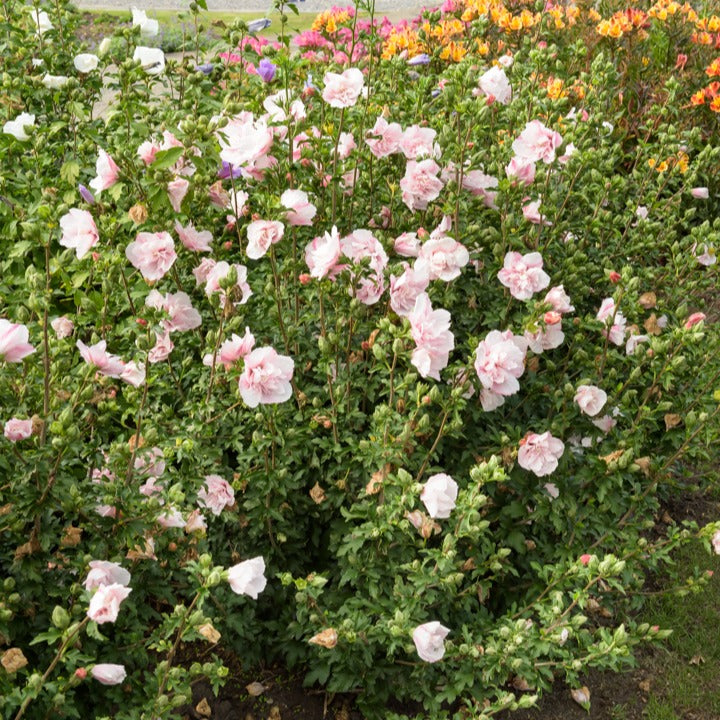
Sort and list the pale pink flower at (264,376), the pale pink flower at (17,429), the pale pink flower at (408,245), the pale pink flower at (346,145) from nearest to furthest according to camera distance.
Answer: the pale pink flower at (17,429)
the pale pink flower at (264,376)
the pale pink flower at (408,245)
the pale pink flower at (346,145)

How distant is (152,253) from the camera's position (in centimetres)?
233

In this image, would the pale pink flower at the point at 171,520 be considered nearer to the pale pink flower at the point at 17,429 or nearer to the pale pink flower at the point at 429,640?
the pale pink flower at the point at 17,429

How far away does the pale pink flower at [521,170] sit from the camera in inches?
104

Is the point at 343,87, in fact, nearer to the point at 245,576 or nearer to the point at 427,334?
the point at 427,334

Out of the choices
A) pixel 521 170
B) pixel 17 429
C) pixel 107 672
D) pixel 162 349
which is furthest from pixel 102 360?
pixel 521 170

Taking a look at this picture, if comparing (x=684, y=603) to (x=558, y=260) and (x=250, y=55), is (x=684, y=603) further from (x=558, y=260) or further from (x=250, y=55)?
(x=250, y=55)

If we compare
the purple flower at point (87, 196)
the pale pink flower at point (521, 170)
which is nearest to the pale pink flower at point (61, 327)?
the purple flower at point (87, 196)

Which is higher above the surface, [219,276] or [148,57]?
[148,57]

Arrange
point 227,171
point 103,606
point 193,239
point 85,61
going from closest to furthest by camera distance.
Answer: point 103,606, point 193,239, point 227,171, point 85,61

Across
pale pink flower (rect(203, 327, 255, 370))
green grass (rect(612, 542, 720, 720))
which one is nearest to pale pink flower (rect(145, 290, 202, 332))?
pale pink flower (rect(203, 327, 255, 370))

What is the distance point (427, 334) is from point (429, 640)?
742 millimetres

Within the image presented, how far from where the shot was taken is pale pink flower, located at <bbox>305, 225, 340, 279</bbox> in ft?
7.37

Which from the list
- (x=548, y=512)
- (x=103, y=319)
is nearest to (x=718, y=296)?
(x=548, y=512)

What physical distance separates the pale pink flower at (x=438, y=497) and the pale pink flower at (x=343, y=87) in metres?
1.06
